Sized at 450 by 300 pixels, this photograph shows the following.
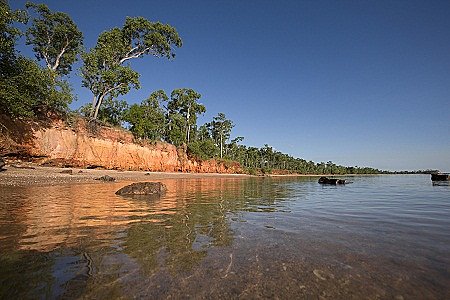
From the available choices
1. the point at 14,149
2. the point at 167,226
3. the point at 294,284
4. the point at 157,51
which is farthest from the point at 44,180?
the point at 157,51

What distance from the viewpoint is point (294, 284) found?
289 centimetres

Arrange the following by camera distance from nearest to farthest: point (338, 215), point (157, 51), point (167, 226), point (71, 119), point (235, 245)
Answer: point (235, 245)
point (167, 226)
point (338, 215)
point (71, 119)
point (157, 51)

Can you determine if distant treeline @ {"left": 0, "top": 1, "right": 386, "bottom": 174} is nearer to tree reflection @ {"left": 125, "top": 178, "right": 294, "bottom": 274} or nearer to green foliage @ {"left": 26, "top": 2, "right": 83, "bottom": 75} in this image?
green foliage @ {"left": 26, "top": 2, "right": 83, "bottom": 75}

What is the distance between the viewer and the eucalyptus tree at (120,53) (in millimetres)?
31594

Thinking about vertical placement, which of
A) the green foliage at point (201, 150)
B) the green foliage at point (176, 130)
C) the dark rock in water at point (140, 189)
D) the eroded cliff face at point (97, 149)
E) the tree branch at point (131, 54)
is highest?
the tree branch at point (131, 54)

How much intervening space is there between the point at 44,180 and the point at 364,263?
22.0 meters

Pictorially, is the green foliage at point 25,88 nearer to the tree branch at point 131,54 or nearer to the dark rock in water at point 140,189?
the tree branch at point 131,54

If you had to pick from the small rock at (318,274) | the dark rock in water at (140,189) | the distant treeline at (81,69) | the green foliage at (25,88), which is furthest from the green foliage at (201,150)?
the small rock at (318,274)

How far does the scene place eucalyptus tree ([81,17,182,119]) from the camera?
31.6m

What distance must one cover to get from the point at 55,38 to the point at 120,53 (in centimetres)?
853

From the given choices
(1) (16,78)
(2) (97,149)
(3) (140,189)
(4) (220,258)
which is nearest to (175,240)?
(4) (220,258)

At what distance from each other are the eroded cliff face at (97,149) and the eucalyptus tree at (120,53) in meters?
3.45

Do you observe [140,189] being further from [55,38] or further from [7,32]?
[55,38]

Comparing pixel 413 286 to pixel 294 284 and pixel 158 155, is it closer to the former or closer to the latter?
pixel 294 284
